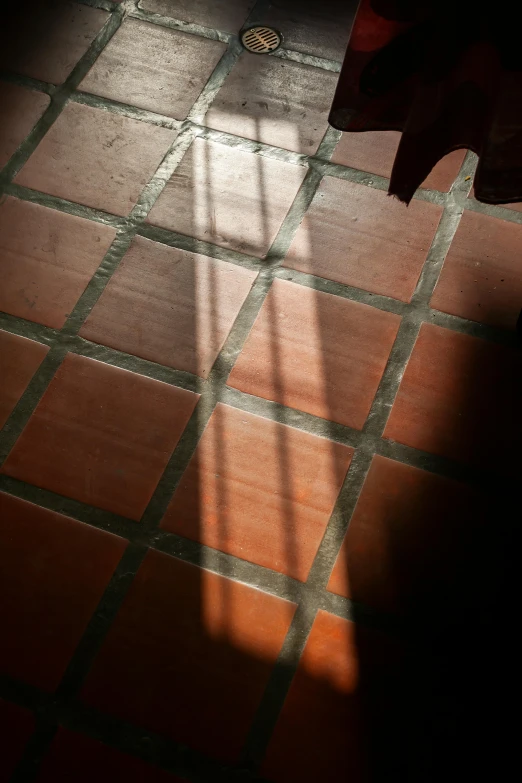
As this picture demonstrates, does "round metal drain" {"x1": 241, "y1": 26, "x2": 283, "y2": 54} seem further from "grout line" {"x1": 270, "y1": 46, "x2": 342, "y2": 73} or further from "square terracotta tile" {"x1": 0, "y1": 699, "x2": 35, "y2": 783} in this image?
"square terracotta tile" {"x1": 0, "y1": 699, "x2": 35, "y2": 783}

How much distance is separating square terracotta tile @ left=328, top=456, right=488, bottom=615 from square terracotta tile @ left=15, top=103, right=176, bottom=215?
101 centimetres

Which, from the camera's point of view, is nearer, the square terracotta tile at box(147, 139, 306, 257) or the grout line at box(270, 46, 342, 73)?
the square terracotta tile at box(147, 139, 306, 257)

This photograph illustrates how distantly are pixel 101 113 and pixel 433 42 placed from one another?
1343 millimetres

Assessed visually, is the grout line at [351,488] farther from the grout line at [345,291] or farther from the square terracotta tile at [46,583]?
the square terracotta tile at [46,583]

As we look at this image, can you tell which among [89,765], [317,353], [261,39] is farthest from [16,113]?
[89,765]

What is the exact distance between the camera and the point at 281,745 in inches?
52.7

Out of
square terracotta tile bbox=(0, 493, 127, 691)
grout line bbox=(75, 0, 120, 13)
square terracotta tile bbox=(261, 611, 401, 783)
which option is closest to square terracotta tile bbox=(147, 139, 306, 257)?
grout line bbox=(75, 0, 120, 13)

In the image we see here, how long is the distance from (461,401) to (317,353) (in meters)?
0.35

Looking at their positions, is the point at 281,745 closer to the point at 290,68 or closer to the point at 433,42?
the point at 433,42

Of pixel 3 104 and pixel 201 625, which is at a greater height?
pixel 3 104

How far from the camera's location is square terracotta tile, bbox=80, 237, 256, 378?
1717 mm

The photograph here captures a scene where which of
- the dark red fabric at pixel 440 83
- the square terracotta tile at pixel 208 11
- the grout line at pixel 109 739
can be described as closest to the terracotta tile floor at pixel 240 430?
the grout line at pixel 109 739

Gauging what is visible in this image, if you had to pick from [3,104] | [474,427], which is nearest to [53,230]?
[3,104]

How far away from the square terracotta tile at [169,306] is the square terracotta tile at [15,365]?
0.41 feet
